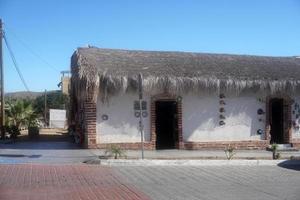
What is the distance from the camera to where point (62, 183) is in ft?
39.2

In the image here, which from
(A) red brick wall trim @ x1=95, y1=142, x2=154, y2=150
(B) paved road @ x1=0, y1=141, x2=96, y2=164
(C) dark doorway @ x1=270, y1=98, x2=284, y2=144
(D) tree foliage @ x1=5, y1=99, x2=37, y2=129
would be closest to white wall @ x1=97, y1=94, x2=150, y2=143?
(A) red brick wall trim @ x1=95, y1=142, x2=154, y2=150

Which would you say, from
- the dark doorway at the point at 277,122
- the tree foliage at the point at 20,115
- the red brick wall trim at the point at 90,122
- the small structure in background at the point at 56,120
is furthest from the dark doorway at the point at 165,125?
the small structure in background at the point at 56,120

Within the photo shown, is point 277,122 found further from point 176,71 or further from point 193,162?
point 193,162

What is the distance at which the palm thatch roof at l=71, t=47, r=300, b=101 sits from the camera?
777 inches

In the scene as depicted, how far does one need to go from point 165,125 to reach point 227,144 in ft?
8.55

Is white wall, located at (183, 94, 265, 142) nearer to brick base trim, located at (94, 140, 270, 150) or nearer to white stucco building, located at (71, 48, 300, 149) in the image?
white stucco building, located at (71, 48, 300, 149)

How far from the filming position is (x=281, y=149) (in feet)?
71.2

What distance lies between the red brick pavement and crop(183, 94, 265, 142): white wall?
6858mm

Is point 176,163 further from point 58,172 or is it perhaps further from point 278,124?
point 278,124

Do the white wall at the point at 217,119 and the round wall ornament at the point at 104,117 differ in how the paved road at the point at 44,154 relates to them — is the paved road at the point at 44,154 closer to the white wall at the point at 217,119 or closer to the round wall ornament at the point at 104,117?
the round wall ornament at the point at 104,117

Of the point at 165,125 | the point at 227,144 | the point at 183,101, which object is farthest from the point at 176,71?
the point at 227,144

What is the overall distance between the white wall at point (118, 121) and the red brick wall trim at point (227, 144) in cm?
213

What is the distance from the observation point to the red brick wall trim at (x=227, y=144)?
68.6 feet

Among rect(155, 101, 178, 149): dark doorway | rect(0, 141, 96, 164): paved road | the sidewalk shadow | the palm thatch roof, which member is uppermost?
the palm thatch roof
